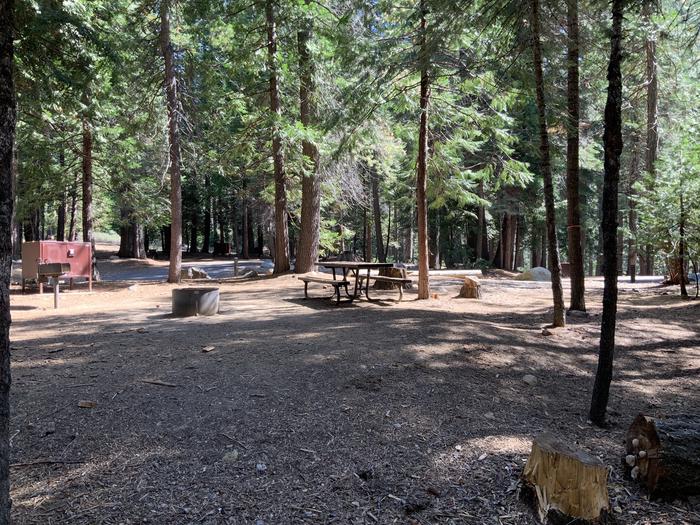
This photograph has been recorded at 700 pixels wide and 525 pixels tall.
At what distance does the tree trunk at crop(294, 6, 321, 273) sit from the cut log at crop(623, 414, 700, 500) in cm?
1291

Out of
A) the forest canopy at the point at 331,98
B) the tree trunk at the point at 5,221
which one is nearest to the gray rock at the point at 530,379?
the forest canopy at the point at 331,98

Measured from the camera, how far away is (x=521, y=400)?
4.59 metres

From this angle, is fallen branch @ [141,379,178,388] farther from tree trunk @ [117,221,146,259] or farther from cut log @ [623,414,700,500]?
tree trunk @ [117,221,146,259]

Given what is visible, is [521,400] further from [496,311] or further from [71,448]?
[496,311]

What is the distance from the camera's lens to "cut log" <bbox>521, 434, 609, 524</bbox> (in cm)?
267

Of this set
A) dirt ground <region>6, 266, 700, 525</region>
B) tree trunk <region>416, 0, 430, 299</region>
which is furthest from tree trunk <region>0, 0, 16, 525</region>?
tree trunk <region>416, 0, 430, 299</region>

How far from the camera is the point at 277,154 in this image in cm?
1588

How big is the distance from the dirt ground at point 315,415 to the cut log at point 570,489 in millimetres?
151

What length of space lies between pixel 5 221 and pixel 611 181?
155 inches

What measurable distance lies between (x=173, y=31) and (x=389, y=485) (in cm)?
1536

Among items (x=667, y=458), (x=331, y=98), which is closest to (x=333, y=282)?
(x=667, y=458)

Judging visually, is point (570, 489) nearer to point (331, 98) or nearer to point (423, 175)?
point (423, 175)

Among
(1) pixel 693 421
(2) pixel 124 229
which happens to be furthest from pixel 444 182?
(2) pixel 124 229

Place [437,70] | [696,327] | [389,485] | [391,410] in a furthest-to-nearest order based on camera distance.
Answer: [437,70]
[696,327]
[391,410]
[389,485]
